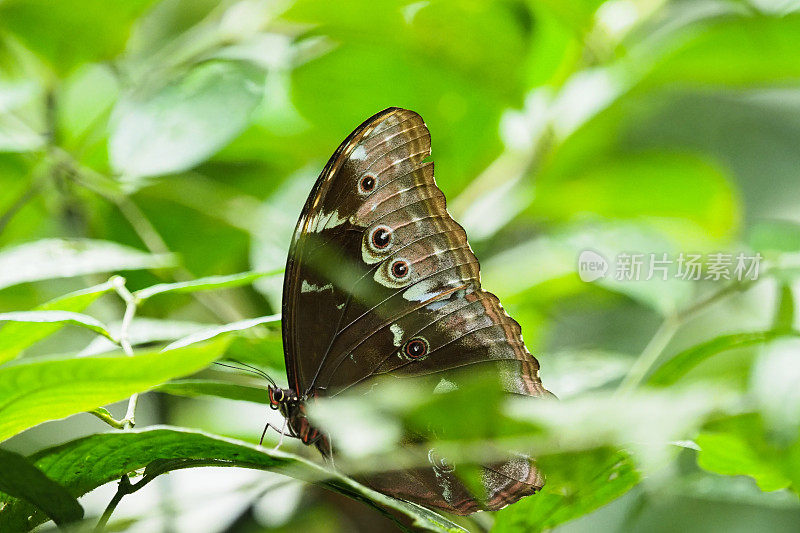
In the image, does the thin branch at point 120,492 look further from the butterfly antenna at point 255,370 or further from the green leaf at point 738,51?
the green leaf at point 738,51

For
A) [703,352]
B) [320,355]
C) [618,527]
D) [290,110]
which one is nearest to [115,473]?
[320,355]

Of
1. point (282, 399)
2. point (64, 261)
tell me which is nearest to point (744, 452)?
point (282, 399)

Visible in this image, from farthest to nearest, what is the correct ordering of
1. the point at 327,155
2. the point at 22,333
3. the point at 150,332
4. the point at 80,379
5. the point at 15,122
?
the point at 327,155, the point at 15,122, the point at 150,332, the point at 22,333, the point at 80,379

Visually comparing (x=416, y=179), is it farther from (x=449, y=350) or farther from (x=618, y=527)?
(x=618, y=527)

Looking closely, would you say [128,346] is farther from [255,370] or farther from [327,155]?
[327,155]

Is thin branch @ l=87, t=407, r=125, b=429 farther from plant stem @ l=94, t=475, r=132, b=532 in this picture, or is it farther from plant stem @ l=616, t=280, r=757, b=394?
plant stem @ l=616, t=280, r=757, b=394

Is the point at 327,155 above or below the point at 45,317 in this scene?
above

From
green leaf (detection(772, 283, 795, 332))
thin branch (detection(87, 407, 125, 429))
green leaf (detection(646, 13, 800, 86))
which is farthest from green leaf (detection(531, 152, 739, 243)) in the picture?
thin branch (detection(87, 407, 125, 429))

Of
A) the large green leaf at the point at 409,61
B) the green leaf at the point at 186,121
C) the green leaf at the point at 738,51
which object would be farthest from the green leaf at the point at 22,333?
the green leaf at the point at 738,51
